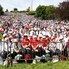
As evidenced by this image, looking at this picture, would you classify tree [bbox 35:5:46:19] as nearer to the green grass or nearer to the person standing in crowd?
the person standing in crowd

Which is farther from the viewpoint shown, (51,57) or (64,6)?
(64,6)

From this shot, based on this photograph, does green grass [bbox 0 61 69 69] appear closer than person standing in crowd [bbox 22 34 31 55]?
Yes

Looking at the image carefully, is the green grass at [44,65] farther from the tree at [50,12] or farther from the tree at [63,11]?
the tree at [50,12]

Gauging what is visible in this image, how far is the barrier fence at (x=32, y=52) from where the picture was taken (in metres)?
12.7

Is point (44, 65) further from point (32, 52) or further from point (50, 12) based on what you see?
point (50, 12)

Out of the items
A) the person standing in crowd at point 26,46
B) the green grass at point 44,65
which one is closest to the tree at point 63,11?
the person standing in crowd at point 26,46

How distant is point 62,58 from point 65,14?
68.0 m

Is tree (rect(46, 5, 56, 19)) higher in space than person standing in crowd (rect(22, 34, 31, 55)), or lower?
lower

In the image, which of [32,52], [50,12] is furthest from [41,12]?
[32,52]

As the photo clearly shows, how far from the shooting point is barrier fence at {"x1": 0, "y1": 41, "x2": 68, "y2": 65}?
12656 millimetres

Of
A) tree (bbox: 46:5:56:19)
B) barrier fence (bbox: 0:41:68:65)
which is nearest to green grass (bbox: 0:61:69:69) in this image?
barrier fence (bbox: 0:41:68:65)

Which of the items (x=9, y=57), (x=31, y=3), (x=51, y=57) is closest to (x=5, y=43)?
(x=9, y=57)

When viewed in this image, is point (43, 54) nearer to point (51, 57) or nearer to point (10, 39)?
point (51, 57)

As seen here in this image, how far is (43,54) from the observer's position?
1342 cm
